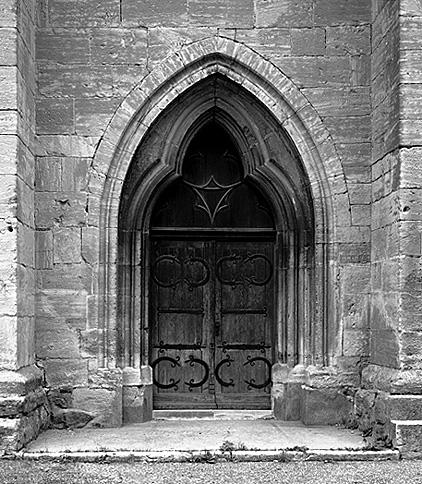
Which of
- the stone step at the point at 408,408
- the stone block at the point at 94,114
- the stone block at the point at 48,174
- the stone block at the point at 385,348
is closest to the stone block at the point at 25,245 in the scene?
the stone block at the point at 48,174

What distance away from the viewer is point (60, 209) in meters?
7.41

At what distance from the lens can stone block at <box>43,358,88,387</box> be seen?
7328 mm

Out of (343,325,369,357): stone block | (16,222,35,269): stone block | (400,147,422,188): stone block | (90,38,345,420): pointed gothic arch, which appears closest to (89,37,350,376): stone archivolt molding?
(90,38,345,420): pointed gothic arch

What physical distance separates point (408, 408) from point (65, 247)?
3.14 m

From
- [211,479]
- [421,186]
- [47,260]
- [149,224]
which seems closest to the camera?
[211,479]

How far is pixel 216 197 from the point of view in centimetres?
817

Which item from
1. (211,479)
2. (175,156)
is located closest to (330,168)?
(175,156)

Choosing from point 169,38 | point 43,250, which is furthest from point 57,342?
point 169,38

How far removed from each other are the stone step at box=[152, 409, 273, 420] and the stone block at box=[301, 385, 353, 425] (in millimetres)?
565

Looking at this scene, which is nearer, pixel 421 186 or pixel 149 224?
pixel 421 186

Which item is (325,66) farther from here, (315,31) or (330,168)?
(330,168)

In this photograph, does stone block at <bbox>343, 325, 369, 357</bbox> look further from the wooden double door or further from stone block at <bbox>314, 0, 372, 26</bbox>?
stone block at <bbox>314, 0, 372, 26</bbox>

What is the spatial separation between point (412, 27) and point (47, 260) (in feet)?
11.7

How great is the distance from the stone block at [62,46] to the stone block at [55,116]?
37 centimetres
